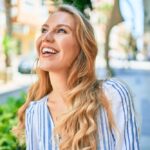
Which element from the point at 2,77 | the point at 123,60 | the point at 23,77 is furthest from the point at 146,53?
the point at 2,77

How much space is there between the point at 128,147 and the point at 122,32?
145 inches

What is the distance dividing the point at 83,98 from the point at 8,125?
2.45m

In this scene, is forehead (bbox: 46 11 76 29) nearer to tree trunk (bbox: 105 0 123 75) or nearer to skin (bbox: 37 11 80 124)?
skin (bbox: 37 11 80 124)

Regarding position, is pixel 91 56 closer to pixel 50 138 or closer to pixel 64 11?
pixel 64 11

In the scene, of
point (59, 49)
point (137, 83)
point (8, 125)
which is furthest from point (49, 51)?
point (137, 83)

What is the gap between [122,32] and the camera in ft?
16.0

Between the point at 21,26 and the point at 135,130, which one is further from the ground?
the point at 21,26

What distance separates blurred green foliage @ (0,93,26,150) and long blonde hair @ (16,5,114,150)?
1425 mm

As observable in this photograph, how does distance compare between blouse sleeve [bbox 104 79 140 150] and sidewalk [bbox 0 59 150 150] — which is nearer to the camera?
blouse sleeve [bbox 104 79 140 150]

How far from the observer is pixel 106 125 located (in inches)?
50.4

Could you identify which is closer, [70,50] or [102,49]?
[70,50]

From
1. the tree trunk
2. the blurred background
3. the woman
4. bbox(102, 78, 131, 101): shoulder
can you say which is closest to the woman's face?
the woman

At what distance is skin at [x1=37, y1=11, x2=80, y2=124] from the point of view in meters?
1.28

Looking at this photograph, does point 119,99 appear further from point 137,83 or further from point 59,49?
point 137,83
